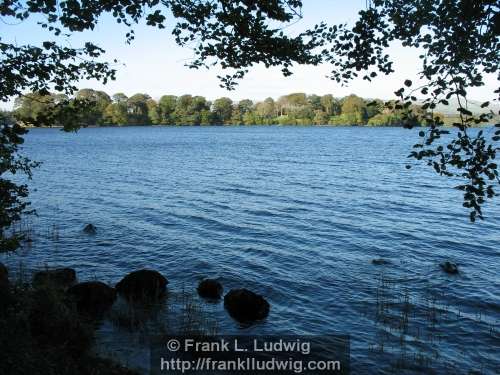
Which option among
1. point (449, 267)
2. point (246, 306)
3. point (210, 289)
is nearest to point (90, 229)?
point (210, 289)

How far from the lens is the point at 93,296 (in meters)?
17.8

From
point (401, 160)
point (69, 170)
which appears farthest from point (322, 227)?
point (401, 160)

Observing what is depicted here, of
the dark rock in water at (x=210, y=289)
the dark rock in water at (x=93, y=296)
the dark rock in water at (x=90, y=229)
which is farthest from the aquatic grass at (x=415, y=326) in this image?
the dark rock in water at (x=90, y=229)

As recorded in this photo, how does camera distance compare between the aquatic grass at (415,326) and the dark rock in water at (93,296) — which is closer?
the aquatic grass at (415,326)

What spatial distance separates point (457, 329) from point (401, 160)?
67080 millimetres

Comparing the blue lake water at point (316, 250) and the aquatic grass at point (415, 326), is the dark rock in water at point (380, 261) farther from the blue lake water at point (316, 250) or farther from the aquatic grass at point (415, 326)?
the aquatic grass at point (415, 326)

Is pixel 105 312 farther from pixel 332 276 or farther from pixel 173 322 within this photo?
pixel 332 276

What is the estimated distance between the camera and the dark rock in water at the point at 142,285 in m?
18.9

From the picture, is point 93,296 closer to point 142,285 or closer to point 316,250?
point 142,285

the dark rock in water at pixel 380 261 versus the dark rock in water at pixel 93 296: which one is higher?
the dark rock in water at pixel 93 296

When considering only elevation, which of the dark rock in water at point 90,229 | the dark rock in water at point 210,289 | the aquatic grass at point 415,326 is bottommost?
the aquatic grass at point 415,326

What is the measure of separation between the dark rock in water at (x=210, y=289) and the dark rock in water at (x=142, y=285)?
69.1 inches

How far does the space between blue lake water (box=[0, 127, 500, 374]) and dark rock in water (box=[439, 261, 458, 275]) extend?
315 mm

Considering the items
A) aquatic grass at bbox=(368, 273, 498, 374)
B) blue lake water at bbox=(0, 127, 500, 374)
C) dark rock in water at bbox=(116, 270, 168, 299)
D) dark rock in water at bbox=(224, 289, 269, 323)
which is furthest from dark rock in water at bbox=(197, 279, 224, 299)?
aquatic grass at bbox=(368, 273, 498, 374)
